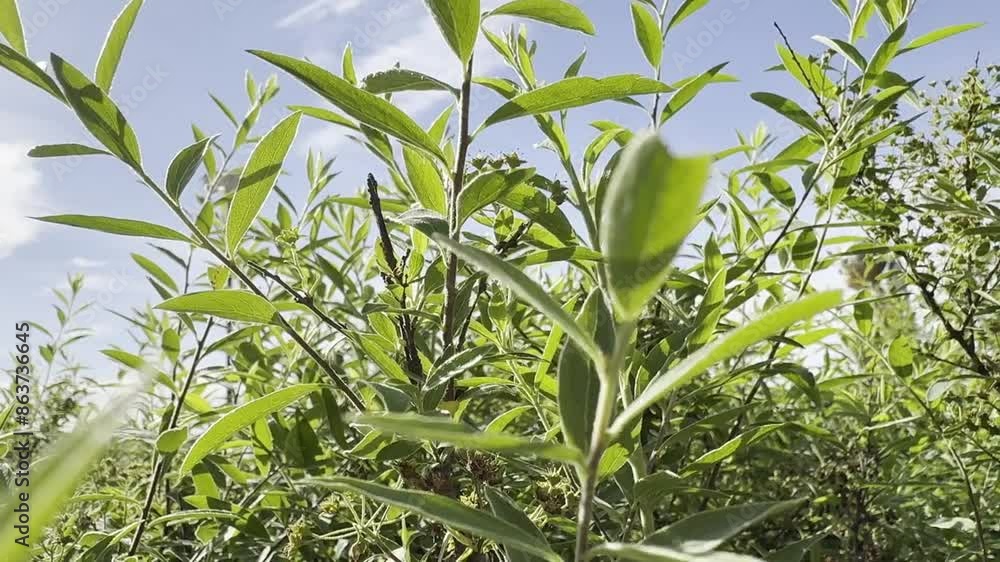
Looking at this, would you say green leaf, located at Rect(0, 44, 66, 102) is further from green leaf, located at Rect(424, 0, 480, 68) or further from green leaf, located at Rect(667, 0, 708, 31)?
green leaf, located at Rect(667, 0, 708, 31)

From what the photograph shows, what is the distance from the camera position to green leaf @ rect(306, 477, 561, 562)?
464 mm

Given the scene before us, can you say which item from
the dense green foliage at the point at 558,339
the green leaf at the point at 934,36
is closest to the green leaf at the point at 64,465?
the dense green foliage at the point at 558,339

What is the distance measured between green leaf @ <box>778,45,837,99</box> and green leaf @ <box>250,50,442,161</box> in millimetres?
660

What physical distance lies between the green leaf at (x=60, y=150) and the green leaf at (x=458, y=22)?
429 millimetres

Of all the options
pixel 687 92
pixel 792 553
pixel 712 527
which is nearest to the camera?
pixel 712 527

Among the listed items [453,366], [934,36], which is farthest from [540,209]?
[934,36]

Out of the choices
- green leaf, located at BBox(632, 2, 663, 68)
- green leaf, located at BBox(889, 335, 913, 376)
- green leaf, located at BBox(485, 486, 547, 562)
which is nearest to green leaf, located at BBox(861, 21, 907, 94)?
green leaf, located at BBox(632, 2, 663, 68)

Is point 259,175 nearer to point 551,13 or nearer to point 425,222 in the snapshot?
point 425,222

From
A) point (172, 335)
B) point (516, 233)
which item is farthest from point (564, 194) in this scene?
point (172, 335)

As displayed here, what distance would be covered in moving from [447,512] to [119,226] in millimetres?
545

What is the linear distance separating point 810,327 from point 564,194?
725 millimetres

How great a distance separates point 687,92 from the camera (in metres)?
1.04

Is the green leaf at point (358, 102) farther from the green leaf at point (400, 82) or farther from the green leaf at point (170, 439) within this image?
the green leaf at point (170, 439)

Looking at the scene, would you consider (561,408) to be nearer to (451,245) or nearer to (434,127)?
(451,245)
